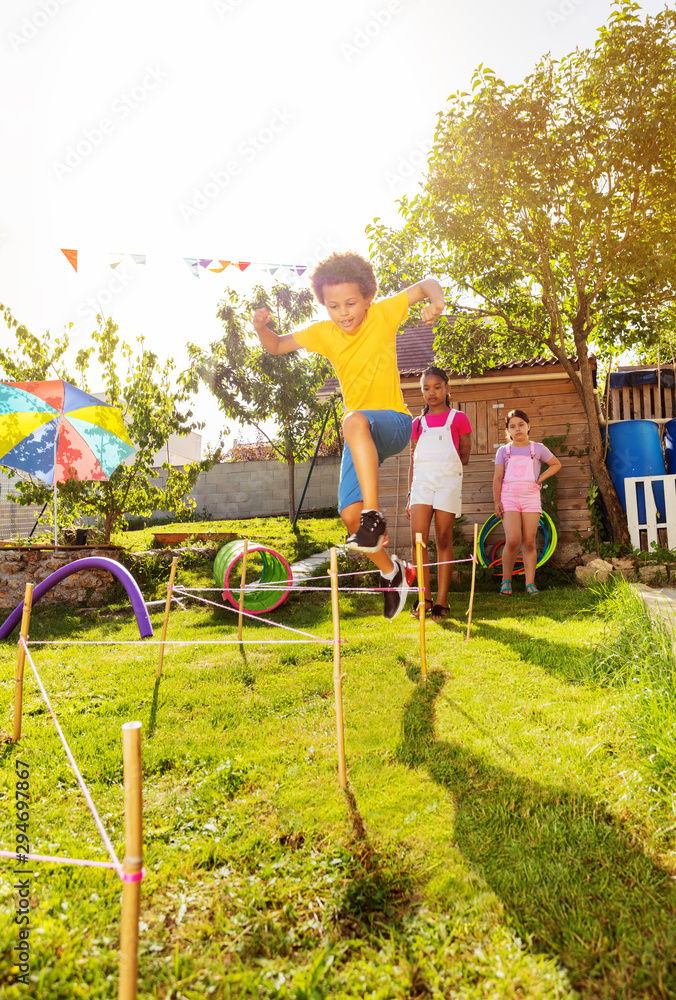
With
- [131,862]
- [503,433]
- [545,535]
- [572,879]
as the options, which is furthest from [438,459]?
[131,862]

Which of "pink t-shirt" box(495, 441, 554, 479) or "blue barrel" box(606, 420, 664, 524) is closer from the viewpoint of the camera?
"pink t-shirt" box(495, 441, 554, 479)

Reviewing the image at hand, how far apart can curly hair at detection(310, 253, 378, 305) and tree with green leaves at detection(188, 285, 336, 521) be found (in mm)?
8896

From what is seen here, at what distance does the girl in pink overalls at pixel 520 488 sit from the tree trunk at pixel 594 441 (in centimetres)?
113

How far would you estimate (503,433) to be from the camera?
24.6ft

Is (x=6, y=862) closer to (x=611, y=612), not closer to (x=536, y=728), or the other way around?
(x=536, y=728)

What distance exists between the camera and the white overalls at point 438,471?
15.9 ft

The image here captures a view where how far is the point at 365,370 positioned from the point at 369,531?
67 cm

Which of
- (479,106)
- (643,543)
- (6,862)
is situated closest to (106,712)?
(6,862)

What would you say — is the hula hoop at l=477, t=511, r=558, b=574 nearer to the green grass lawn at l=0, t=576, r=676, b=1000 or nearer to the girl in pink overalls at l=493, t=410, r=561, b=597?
the girl in pink overalls at l=493, t=410, r=561, b=597

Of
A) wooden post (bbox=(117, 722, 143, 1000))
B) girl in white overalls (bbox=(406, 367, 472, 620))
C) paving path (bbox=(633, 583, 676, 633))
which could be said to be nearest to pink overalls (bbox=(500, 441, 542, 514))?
girl in white overalls (bbox=(406, 367, 472, 620))

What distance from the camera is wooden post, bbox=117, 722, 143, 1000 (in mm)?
1045

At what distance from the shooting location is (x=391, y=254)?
6.91 meters

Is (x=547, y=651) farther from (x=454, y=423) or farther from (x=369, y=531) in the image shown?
(x=454, y=423)

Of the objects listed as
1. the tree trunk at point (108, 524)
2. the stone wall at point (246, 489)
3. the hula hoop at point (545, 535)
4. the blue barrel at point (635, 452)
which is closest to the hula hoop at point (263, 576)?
the hula hoop at point (545, 535)
